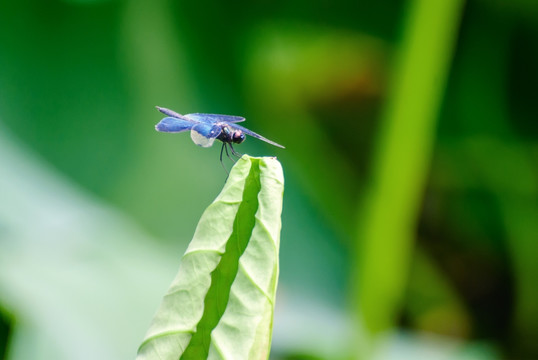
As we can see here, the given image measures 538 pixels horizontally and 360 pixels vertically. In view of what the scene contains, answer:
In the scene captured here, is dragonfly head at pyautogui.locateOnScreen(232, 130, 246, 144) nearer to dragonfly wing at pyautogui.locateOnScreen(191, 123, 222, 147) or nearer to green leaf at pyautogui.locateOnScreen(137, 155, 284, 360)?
dragonfly wing at pyautogui.locateOnScreen(191, 123, 222, 147)

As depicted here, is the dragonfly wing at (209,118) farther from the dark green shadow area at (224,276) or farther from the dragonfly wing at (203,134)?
the dark green shadow area at (224,276)

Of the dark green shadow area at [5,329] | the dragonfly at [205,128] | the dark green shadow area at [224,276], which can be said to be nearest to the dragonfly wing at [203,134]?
the dragonfly at [205,128]

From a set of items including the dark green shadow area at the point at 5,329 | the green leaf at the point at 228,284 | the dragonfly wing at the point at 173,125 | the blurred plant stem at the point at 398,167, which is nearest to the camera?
the green leaf at the point at 228,284

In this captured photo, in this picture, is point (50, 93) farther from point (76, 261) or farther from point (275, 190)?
point (275, 190)

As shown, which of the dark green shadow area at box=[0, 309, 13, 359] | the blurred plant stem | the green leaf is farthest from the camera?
the blurred plant stem

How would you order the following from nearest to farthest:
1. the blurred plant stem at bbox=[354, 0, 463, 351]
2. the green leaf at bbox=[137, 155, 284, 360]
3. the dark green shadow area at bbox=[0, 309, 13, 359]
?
the green leaf at bbox=[137, 155, 284, 360]
the dark green shadow area at bbox=[0, 309, 13, 359]
the blurred plant stem at bbox=[354, 0, 463, 351]

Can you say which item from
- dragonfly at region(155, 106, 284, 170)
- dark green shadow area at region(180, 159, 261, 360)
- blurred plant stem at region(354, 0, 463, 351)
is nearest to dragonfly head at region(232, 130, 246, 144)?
dragonfly at region(155, 106, 284, 170)
